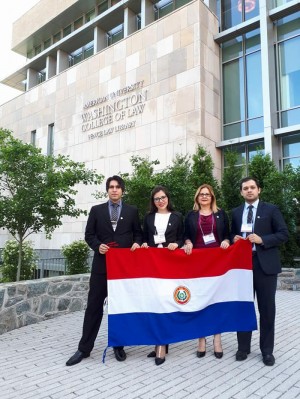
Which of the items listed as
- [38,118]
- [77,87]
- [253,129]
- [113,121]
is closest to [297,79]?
[253,129]

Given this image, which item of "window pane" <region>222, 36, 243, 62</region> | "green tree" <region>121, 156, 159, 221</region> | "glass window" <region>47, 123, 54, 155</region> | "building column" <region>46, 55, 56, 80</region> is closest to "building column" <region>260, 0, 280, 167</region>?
"window pane" <region>222, 36, 243, 62</region>

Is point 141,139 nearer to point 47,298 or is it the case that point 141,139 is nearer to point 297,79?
point 297,79

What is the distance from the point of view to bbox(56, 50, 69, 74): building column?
82.1ft

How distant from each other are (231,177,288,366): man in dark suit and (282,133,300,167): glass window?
1158 cm

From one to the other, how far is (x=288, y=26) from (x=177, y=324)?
15.9m

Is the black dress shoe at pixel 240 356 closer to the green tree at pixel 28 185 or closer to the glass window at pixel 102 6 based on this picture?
the green tree at pixel 28 185

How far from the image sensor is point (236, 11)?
57.4ft

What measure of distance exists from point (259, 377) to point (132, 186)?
6957 millimetres

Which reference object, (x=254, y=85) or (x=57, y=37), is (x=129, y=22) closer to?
(x=57, y=37)

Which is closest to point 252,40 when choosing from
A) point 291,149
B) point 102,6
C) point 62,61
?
point 291,149

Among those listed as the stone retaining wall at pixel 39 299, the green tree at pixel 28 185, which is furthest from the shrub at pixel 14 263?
the stone retaining wall at pixel 39 299

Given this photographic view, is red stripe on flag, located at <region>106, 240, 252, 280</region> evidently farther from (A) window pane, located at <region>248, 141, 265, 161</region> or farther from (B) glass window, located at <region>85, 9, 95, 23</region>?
(B) glass window, located at <region>85, 9, 95, 23</region>

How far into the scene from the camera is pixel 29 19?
2766cm

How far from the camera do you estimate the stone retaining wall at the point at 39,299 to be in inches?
232
